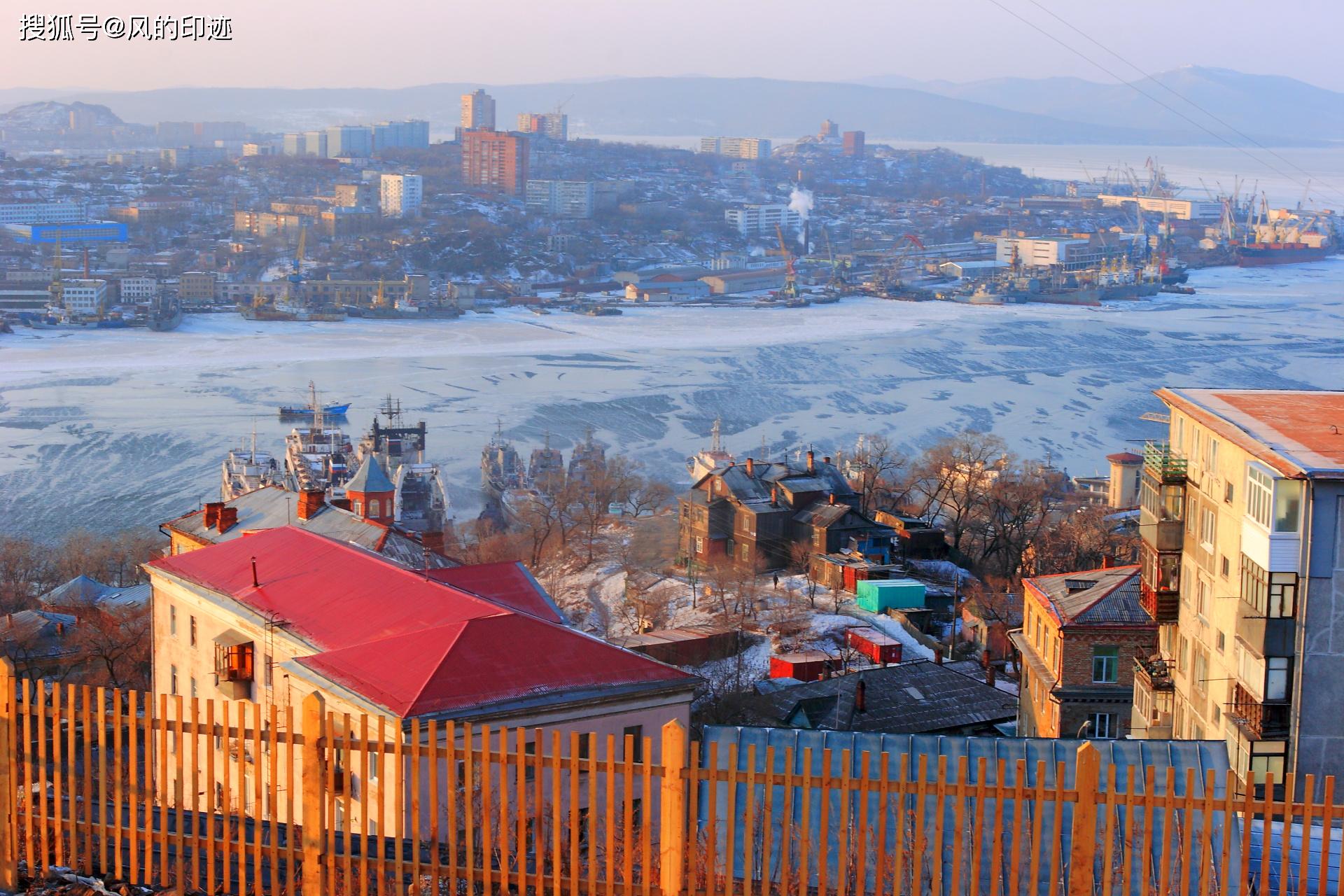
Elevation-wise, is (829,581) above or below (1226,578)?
Answer: below

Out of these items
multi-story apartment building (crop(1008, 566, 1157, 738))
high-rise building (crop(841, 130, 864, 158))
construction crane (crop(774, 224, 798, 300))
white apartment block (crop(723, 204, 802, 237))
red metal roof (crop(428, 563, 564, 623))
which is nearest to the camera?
red metal roof (crop(428, 563, 564, 623))

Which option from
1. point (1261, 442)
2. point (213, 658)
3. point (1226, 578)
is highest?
point (1261, 442)

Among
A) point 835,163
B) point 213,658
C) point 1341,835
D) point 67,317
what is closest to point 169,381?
point 67,317

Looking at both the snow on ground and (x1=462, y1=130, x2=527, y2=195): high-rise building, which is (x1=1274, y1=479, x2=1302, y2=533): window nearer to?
the snow on ground

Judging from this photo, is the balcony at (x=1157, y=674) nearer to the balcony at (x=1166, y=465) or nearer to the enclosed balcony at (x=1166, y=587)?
the enclosed balcony at (x=1166, y=587)

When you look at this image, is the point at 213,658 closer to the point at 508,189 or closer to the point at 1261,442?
the point at 1261,442

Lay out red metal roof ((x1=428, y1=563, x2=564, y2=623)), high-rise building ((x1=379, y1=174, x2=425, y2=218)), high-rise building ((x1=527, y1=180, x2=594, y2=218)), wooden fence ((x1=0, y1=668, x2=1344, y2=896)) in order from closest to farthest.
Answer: wooden fence ((x1=0, y1=668, x2=1344, y2=896)), red metal roof ((x1=428, y1=563, x2=564, y2=623)), high-rise building ((x1=379, y1=174, x2=425, y2=218)), high-rise building ((x1=527, y1=180, x2=594, y2=218))

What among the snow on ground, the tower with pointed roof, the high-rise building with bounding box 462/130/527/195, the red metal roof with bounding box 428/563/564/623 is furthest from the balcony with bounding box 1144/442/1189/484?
the high-rise building with bounding box 462/130/527/195

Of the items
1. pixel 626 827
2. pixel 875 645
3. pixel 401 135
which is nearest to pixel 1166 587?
pixel 875 645
